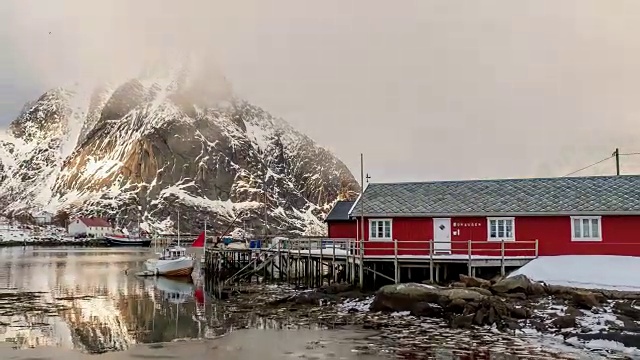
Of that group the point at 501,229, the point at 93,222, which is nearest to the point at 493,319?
the point at 501,229

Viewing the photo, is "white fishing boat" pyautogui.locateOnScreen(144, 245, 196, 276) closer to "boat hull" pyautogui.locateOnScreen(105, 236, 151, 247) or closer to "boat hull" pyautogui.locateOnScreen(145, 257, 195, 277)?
"boat hull" pyautogui.locateOnScreen(145, 257, 195, 277)

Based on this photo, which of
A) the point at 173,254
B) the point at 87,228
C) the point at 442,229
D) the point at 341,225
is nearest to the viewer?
the point at 442,229

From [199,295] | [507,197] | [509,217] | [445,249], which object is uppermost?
[507,197]

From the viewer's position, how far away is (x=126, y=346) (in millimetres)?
21109

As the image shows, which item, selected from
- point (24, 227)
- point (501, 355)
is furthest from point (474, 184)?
point (24, 227)

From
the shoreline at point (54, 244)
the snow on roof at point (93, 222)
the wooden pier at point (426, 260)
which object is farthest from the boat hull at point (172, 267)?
the snow on roof at point (93, 222)

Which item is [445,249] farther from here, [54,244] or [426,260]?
[54,244]

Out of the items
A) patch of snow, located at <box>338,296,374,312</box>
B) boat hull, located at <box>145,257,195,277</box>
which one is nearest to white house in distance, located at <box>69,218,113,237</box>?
boat hull, located at <box>145,257,195,277</box>

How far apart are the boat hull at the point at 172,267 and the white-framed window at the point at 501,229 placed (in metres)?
28.6

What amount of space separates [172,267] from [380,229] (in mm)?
24259

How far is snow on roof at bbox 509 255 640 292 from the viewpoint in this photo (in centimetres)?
2844

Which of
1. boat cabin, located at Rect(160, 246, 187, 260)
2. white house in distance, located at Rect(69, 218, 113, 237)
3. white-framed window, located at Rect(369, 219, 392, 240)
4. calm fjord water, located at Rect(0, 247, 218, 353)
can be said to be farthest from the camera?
white house in distance, located at Rect(69, 218, 113, 237)

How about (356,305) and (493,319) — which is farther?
(356,305)

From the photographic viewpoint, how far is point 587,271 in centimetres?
2994
